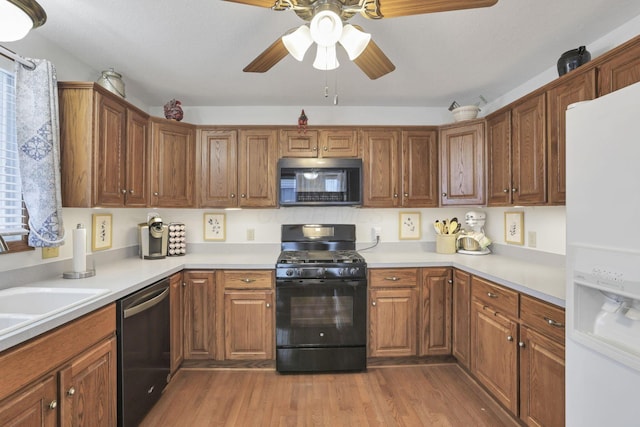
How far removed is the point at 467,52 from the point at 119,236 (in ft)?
10.0

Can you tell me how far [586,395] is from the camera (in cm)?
109

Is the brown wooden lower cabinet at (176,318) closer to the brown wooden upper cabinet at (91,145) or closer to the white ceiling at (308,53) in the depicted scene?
the brown wooden upper cabinet at (91,145)

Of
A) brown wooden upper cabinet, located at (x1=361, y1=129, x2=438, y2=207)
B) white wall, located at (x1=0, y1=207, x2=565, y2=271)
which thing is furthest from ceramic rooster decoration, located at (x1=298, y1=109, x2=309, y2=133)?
white wall, located at (x1=0, y1=207, x2=565, y2=271)

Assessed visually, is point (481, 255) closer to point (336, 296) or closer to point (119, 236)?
point (336, 296)

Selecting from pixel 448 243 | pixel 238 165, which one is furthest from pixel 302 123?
pixel 448 243

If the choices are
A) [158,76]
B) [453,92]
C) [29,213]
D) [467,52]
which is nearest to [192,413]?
[29,213]

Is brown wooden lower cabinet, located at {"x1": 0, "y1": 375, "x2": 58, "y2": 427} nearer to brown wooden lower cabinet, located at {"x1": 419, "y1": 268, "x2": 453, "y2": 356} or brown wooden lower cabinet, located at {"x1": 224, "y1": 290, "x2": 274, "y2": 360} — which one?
brown wooden lower cabinet, located at {"x1": 224, "y1": 290, "x2": 274, "y2": 360}

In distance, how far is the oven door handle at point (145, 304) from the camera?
5.45ft

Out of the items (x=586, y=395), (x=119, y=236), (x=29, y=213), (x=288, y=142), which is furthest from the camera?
(x=288, y=142)

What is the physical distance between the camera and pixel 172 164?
2625 millimetres

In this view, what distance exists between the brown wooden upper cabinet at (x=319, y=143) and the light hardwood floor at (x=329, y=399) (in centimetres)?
189

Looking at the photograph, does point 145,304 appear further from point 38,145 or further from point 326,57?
point 326,57

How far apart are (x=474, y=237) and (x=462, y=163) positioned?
71cm

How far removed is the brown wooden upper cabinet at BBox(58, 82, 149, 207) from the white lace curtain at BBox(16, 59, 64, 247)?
0.45ft
